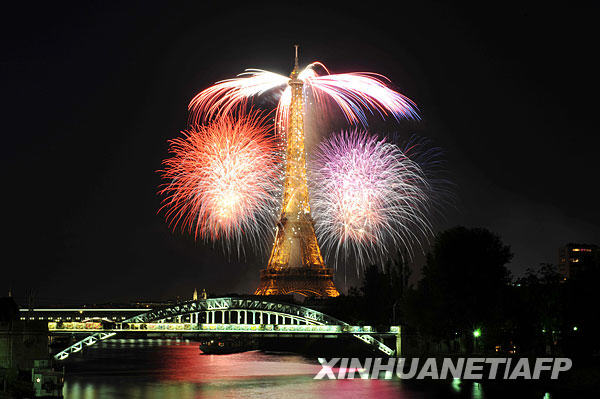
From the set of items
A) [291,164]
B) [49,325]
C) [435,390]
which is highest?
[291,164]

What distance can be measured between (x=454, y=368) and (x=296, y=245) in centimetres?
4624

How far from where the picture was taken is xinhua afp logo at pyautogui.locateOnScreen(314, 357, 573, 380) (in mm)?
65000

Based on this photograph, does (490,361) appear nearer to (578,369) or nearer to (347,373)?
(578,369)

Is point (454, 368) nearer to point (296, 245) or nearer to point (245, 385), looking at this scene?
point (245, 385)

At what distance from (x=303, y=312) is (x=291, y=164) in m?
28.0

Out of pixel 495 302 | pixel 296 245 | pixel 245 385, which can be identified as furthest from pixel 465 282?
pixel 296 245

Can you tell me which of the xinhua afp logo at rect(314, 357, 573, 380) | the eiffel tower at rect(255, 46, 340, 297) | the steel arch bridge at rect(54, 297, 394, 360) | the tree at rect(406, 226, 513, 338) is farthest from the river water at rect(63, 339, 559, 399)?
the eiffel tower at rect(255, 46, 340, 297)

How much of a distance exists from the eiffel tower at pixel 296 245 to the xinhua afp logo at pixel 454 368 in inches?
1010

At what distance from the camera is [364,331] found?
83875 mm

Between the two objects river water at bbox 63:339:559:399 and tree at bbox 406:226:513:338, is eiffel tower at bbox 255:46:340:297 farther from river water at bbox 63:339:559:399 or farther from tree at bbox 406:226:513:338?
tree at bbox 406:226:513:338

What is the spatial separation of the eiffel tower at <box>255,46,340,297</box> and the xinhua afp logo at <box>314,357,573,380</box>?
84.2ft

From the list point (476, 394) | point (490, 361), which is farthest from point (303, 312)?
point (476, 394)

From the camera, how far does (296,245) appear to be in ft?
383

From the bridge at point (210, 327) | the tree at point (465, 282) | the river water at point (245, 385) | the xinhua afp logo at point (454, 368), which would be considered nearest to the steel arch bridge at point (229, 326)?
the bridge at point (210, 327)
